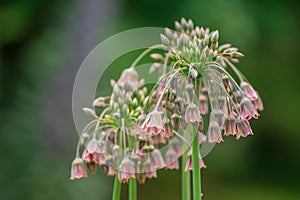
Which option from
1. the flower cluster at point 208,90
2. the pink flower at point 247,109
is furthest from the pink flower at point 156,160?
the pink flower at point 247,109

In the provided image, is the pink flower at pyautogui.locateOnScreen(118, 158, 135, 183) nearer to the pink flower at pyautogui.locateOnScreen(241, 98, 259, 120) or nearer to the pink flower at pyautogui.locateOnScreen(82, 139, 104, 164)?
the pink flower at pyautogui.locateOnScreen(82, 139, 104, 164)

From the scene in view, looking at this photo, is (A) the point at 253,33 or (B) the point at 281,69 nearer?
(A) the point at 253,33

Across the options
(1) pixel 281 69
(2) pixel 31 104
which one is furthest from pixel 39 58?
(1) pixel 281 69

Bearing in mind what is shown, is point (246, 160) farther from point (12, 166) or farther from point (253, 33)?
point (12, 166)

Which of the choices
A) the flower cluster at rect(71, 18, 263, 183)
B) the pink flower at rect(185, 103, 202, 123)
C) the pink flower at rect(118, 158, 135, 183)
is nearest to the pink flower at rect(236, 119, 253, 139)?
the flower cluster at rect(71, 18, 263, 183)

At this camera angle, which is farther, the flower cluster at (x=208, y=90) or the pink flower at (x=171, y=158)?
the pink flower at (x=171, y=158)

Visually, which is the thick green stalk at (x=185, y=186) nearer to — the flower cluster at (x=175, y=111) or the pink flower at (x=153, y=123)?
the flower cluster at (x=175, y=111)
